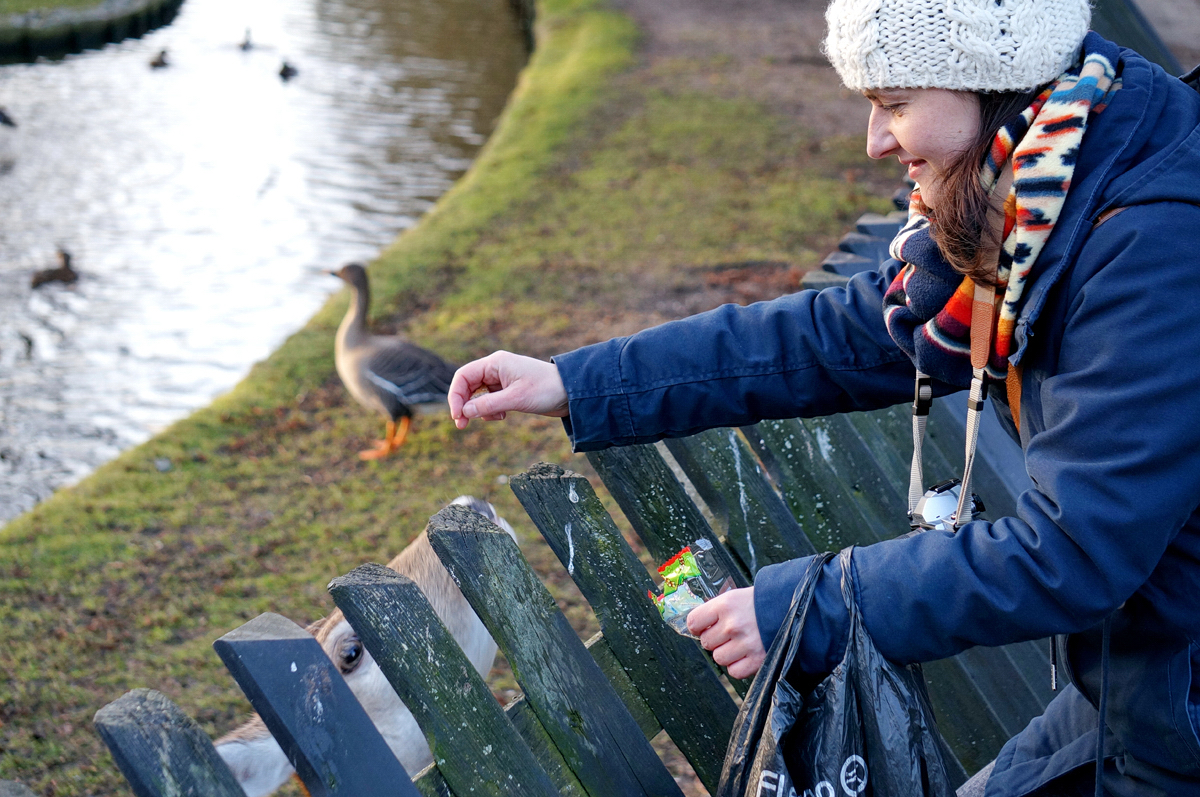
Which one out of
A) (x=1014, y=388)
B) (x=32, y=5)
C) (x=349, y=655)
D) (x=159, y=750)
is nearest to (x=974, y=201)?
(x=1014, y=388)

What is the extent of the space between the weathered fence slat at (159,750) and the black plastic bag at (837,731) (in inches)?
27.9

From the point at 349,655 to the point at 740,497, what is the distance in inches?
39.8

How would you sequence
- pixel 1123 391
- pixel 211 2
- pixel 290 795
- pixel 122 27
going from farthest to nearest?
pixel 211 2 < pixel 122 27 < pixel 290 795 < pixel 1123 391

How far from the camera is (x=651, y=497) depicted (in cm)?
203

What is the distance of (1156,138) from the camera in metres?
1.38

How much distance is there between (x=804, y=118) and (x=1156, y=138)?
10.7 m

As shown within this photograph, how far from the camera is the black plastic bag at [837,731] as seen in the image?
4.66 feet

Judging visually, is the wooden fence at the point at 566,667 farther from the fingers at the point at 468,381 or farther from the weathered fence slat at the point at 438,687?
the fingers at the point at 468,381

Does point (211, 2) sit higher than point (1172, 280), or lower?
lower

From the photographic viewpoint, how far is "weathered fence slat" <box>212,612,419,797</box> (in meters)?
1.36

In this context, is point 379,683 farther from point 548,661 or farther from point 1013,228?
point 1013,228

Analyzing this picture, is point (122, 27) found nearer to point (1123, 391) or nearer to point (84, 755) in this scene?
point (84, 755)

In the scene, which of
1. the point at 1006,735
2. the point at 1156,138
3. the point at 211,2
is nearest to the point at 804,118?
the point at 1006,735

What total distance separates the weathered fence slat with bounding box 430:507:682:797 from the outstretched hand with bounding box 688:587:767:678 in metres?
0.30
